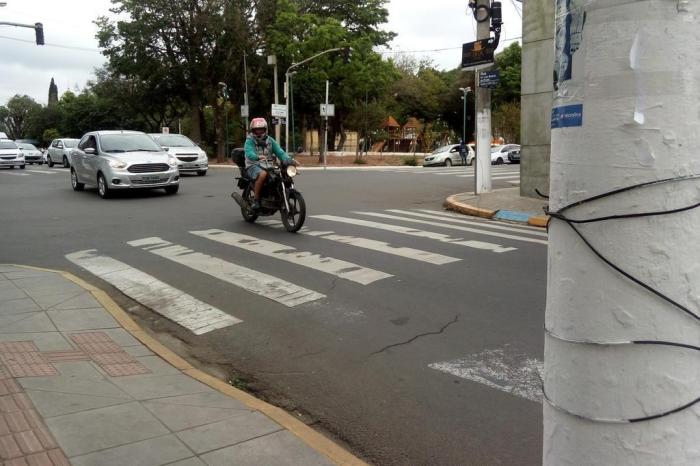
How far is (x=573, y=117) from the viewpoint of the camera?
172 centimetres

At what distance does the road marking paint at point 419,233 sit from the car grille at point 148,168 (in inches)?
223

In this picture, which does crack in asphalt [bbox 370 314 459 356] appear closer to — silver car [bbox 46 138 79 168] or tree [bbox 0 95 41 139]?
silver car [bbox 46 138 79 168]

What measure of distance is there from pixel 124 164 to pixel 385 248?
937 centimetres

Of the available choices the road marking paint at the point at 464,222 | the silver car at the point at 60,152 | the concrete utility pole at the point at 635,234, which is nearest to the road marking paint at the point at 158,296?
the concrete utility pole at the point at 635,234

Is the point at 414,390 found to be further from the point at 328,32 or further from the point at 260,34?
the point at 260,34

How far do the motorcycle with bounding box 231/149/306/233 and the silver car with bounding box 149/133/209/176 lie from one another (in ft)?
43.1

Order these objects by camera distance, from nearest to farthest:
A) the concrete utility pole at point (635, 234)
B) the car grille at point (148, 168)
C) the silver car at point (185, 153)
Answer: the concrete utility pole at point (635, 234)
the car grille at point (148, 168)
the silver car at point (185, 153)

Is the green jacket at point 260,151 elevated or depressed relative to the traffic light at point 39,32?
depressed

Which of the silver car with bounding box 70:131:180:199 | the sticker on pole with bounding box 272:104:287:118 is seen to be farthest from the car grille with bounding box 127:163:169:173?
the sticker on pole with bounding box 272:104:287:118

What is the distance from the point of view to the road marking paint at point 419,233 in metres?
9.22

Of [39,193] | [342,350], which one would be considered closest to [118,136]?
[39,193]

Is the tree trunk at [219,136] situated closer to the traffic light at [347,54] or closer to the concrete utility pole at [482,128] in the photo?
the traffic light at [347,54]

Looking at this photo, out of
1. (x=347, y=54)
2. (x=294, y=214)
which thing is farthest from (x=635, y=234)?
(x=347, y=54)

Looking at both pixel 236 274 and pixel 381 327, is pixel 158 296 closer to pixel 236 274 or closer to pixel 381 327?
pixel 236 274
